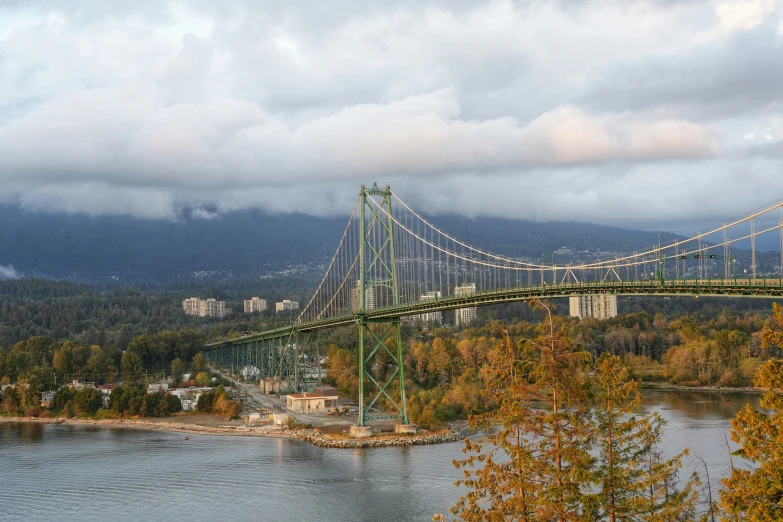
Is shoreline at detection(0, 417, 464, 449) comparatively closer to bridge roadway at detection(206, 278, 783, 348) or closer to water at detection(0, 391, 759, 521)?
water at detection(0, 391, 759, 521)

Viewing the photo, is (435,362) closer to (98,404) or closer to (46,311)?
(98,404)

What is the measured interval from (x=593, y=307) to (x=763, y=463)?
2975 inches

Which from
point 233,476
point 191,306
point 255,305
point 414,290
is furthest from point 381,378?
point 255,305

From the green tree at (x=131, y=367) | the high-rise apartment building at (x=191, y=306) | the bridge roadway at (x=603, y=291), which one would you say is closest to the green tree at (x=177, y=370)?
the green tree at (x=131, y=367)

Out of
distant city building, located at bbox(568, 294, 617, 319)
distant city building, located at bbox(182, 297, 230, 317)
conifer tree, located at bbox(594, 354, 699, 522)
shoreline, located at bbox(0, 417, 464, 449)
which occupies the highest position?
distant city building, located at bbox(182, 297, 230, 317)

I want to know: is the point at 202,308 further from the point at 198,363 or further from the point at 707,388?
the point at 707,388

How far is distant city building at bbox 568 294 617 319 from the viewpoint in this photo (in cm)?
8306

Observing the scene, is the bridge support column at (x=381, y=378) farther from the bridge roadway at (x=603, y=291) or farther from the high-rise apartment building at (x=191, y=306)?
the high-rise apartment building at (x=191, y=306)

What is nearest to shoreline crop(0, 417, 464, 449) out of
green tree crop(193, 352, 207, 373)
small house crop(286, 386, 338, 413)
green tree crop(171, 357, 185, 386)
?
small house crop(286, 386, 338, 413)

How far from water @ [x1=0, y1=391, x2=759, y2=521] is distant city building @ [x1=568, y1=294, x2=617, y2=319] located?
46.6 metres

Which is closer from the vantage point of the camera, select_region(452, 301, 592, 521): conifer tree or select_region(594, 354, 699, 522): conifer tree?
select_region(452, 301, 592, 521): conifer tree

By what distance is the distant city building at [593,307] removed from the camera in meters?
83.1

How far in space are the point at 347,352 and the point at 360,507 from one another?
33.8 meters

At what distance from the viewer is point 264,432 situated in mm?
36500
